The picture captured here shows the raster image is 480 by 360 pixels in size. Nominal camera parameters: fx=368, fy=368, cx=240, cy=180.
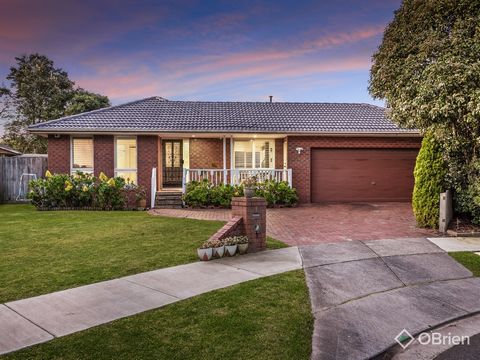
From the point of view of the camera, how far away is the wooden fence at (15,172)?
55.4 ft

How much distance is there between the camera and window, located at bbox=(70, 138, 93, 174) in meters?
15.7

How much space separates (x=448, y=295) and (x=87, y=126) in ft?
46.8

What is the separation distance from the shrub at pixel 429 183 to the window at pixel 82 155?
12.6 m

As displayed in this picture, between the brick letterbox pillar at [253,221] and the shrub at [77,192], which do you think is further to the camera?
the shrub at [77,192]

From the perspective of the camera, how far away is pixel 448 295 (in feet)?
16.3

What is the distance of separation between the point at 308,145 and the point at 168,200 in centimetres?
652

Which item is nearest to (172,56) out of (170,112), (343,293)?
(170,112)

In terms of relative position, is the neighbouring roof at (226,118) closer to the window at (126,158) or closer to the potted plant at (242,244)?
the window at (126,158)

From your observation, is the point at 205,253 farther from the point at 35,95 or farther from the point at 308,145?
the point at 35,95

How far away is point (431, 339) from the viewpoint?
384 centimetres

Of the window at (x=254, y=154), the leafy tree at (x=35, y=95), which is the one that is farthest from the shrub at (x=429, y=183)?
the leafy tree at (x=35, y=95)

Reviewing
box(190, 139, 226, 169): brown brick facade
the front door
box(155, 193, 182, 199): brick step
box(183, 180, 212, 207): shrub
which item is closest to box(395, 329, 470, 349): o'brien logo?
box(183, 180, 212, 207): shrub

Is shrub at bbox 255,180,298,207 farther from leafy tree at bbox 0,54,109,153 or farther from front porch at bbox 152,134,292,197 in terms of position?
leafy tree at bbox 0,54,109,153

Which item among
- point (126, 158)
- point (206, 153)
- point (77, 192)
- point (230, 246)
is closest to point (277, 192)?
point (206, 153)
